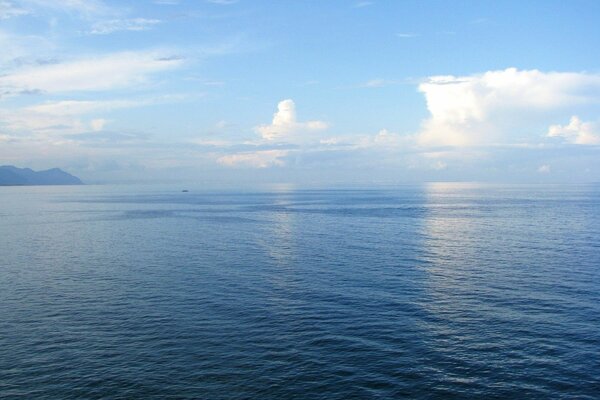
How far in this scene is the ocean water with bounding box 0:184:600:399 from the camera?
45281 mm

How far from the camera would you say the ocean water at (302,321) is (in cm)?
4528

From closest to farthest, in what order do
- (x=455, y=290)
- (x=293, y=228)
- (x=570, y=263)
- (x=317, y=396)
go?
(x=317, y=396) → (x=455, y=290) → (x=570, y=263) → (x=293, y=228)

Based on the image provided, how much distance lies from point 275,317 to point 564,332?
115 feet

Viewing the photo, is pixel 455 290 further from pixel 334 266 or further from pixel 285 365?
pixel 285 365

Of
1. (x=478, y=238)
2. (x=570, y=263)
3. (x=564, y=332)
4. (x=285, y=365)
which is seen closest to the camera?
(x=285, y=365)

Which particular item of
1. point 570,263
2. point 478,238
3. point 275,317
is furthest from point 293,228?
point 275,317

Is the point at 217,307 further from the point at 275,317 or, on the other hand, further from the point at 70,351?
the point at 70,351

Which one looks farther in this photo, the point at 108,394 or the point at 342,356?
the point at 342,356

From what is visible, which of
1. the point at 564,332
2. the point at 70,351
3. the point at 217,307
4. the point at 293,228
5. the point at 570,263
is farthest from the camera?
the point at 293,228

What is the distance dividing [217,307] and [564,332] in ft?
145

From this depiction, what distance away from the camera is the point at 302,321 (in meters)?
61.3

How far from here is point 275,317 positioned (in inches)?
2483

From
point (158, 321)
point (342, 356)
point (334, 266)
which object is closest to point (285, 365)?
point (342, 356)

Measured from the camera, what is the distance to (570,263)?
93875 millimetres
